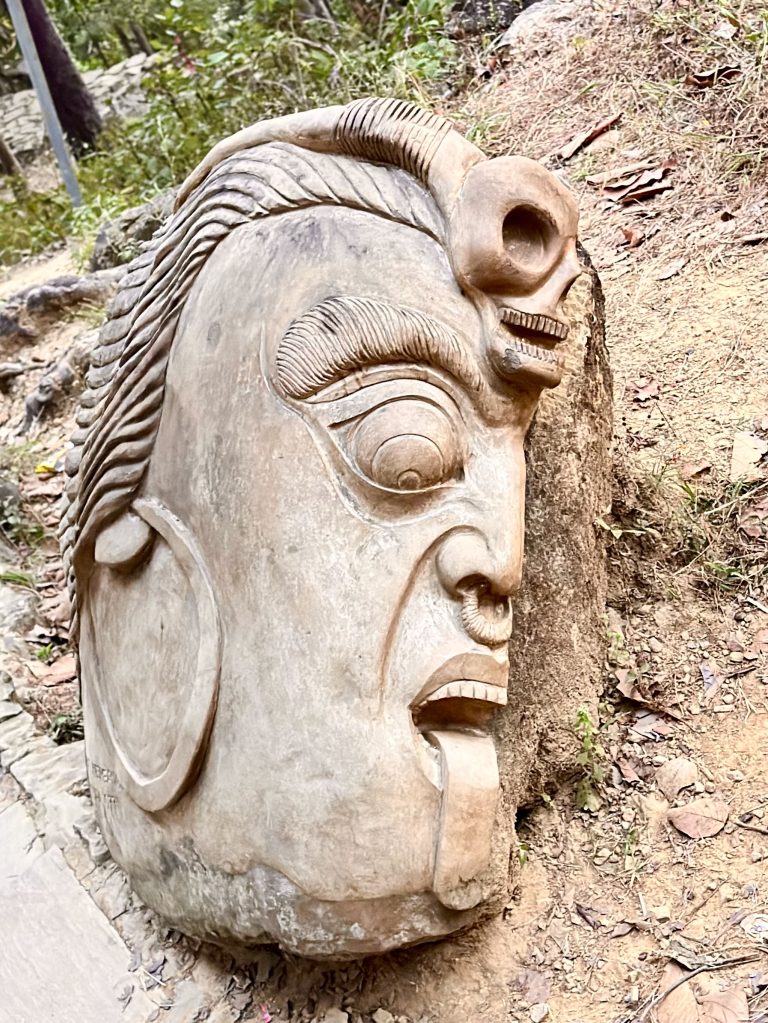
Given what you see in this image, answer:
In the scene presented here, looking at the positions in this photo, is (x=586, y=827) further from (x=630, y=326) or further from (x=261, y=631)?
(x=630, y=326)

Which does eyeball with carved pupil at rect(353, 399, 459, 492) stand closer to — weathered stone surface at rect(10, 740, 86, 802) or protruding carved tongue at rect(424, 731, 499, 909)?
protruding carved tongue at rect(424, 731, 499, 909)

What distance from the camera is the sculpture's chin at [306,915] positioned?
1.70 metres

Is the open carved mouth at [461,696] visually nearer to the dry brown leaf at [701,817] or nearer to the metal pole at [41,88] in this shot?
the dry brown leaf at [701,817]

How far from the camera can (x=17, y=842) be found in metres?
2.71

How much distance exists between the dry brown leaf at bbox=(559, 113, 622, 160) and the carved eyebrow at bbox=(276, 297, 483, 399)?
10.0 feet

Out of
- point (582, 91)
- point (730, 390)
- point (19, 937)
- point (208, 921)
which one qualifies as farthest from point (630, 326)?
point (19, 937)

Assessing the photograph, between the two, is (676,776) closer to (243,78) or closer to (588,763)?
(588,763)

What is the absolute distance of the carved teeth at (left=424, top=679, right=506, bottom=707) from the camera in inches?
67.4

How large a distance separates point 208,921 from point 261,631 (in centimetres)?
63

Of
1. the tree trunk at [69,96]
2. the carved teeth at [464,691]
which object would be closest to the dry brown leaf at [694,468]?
the carved teeth at [464,691]

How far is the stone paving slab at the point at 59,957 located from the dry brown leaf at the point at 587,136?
367cm

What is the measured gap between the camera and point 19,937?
95.9 inches

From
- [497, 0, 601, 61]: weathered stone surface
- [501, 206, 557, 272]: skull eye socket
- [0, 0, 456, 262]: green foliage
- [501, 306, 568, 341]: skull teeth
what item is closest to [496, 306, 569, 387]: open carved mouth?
[501, 306, 568, 341]: skull teeth

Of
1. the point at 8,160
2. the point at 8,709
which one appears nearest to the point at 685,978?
the point at 8,709
